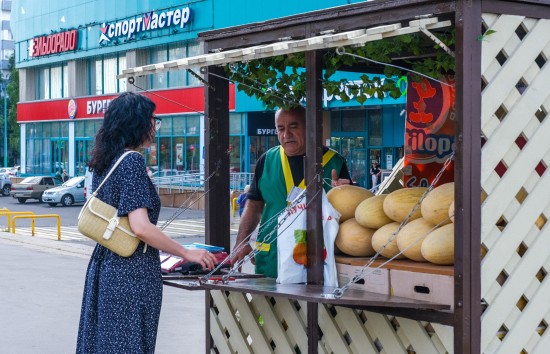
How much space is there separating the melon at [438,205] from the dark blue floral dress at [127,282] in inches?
54.2

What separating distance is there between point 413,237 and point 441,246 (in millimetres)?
219

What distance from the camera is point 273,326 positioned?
17.5 feet

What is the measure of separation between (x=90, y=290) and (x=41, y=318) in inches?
252

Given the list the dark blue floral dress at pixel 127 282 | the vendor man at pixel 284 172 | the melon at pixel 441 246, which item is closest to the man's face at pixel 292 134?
the vendor man at pixel 284 172

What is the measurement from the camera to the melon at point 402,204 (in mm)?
4711

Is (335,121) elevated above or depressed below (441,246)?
above

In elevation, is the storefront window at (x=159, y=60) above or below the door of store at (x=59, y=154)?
above

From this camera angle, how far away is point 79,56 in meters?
49.5

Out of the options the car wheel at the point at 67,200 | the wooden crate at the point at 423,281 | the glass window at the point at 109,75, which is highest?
the glass window at the point at 109,75

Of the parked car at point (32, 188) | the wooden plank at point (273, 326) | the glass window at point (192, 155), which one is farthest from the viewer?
the glass window at point (192, 155)

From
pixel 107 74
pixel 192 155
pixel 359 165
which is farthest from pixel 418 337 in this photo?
pixel 107 74

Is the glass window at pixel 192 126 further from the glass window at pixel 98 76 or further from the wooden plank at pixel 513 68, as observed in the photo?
the wooden plank at pixel 513 68

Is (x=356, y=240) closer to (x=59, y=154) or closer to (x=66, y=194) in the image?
(x=66, y=194)

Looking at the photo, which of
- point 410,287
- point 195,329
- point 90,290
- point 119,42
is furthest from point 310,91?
point 119,42
